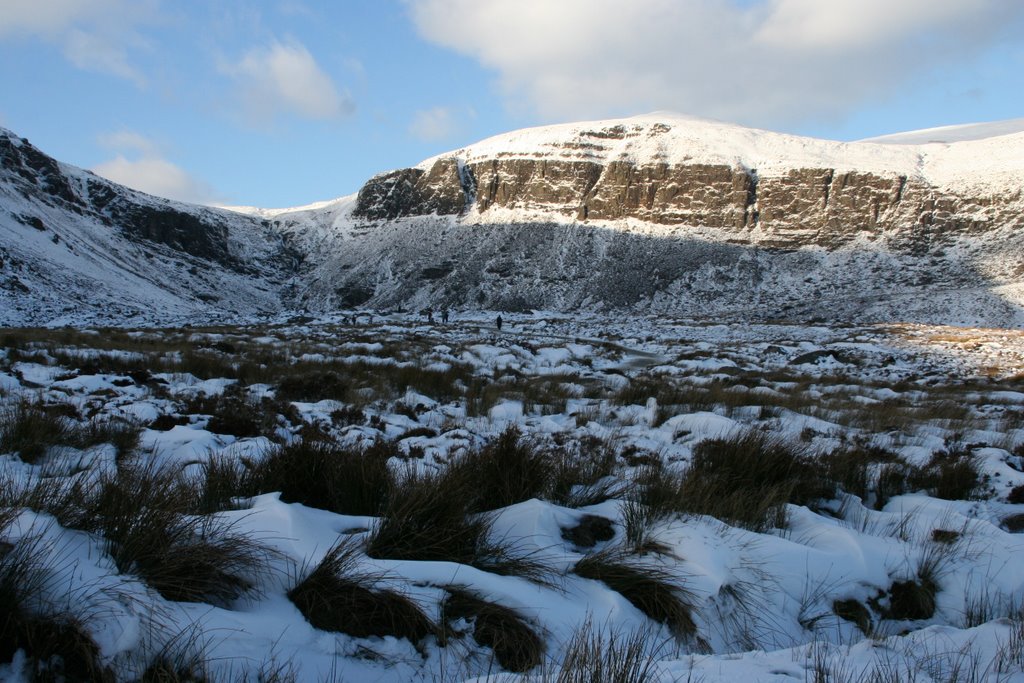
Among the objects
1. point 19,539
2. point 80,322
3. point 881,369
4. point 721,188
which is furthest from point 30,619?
point 721,188

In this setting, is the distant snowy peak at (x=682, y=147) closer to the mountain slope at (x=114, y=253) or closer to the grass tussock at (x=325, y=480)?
the mountain slope at (x=114, y=253)

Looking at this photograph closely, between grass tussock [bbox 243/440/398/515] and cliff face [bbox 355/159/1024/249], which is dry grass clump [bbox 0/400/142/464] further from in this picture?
cliff face [bbox 355/159/1024/249]

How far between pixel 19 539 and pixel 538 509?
7.27 feet

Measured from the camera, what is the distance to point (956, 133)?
→ 101750mm

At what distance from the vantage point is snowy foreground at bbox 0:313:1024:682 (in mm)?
1894

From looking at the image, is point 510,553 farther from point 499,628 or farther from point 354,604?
point 354,604

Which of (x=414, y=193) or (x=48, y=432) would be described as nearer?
(x=48, y=432)

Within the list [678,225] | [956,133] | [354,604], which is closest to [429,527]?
[354,604]

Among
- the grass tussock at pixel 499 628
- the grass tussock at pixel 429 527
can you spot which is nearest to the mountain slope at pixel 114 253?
the grass tussock at pixel 429 527

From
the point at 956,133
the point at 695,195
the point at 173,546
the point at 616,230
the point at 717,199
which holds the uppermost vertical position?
the point at 956,133

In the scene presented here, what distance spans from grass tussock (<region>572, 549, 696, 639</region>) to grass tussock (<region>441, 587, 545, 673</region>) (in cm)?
56

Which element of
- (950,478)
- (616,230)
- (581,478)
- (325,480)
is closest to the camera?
(325,480)

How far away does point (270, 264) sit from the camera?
7125cm

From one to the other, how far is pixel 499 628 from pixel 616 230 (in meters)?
69.2
